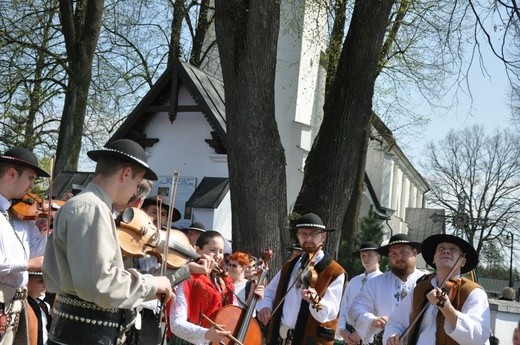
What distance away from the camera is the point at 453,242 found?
6422 millimetres

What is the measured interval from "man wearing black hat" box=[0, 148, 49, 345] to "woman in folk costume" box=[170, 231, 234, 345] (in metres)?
1.23

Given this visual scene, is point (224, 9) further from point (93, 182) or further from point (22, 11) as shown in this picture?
point (22, 11)

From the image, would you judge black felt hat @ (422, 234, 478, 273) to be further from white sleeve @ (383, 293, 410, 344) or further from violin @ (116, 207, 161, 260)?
violin @ (116, 207, 161, 260)

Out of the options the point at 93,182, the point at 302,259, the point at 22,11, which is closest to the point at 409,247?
the point at 302,259

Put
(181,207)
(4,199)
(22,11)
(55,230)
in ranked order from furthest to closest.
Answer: (181,207), (22,11), (4,199), (55,230)

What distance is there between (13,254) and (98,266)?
1.75m

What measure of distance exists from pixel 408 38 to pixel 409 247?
578 inches

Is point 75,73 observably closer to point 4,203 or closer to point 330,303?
point 330,303

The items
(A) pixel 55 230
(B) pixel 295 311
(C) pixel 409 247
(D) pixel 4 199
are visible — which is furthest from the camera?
(C) pixel 409 247

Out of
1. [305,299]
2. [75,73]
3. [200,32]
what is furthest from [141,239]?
[200,32]

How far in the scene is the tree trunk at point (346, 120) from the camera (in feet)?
35.1

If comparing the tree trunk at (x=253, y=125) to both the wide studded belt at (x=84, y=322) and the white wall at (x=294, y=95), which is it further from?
the white wall at (x=294, y=95)

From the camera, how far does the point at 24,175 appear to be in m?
6.51

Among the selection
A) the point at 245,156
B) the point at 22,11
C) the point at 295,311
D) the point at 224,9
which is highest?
the point at 22,11
